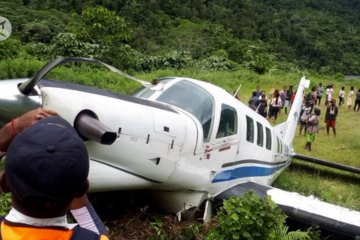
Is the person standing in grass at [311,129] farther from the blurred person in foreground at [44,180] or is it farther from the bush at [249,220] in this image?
the blurred person in foreground at [44,180]

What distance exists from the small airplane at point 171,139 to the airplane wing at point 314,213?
0.01m

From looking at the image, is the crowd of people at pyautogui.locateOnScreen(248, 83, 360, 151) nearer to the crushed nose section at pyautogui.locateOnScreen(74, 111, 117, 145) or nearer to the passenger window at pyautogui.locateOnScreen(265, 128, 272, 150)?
the passenger window at pyautogui.locateOnScreen(265, 128, 272, 150)

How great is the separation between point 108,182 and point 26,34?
33.4 m

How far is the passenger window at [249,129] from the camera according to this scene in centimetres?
698

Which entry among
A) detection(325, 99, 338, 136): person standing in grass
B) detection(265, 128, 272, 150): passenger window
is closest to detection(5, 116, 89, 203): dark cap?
detection(265, 128, 272, 150): passenger window

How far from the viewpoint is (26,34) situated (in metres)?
35.6

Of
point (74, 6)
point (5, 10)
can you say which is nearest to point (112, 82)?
point (5, 10)

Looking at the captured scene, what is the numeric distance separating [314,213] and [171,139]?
8.77 feet

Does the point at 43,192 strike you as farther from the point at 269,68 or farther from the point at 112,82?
the point at 269,68

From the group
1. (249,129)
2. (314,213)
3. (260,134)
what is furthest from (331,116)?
(314,213)

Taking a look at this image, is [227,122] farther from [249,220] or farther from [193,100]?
[249,220]

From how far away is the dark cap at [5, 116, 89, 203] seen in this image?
1513mm

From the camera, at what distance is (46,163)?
1.51 meters

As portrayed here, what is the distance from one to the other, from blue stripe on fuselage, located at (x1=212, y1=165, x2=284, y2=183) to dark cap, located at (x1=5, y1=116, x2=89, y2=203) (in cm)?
473
